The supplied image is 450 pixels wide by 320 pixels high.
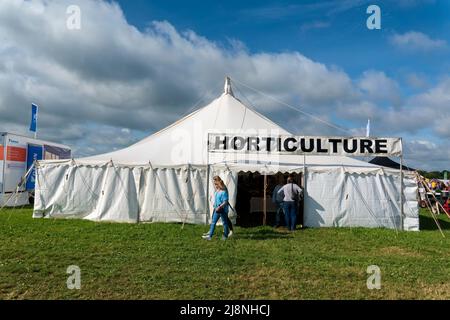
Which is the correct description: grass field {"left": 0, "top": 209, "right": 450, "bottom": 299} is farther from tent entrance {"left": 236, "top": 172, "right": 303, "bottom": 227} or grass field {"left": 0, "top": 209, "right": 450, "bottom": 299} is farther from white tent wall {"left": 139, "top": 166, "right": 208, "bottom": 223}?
tent entrance {"left": 236, "top": 172, "right": 303, "bottom": 227}

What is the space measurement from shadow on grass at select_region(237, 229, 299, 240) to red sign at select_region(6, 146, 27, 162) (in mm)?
9824

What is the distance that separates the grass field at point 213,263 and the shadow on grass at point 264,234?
26mm

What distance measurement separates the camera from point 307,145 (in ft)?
40.0

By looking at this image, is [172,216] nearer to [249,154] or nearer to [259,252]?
[249,154]

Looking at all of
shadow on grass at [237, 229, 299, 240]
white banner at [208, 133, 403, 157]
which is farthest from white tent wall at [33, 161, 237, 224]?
shadow on grass at [237, 229, 299, 240]

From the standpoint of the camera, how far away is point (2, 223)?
10.9 meters

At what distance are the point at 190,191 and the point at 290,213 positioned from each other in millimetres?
3006

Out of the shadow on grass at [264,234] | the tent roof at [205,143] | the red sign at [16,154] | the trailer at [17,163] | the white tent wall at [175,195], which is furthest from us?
the red sign at [16,154]

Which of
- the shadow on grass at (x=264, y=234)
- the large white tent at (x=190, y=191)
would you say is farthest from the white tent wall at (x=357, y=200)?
the shadow on grass at (x=264, y=234)

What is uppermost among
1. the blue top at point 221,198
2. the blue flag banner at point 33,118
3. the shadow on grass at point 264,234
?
the blue flag banner at point 33,118

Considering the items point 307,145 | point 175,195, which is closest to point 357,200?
point 307,145

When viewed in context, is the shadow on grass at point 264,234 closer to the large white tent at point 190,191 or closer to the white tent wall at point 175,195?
the large white tent at point 190,191

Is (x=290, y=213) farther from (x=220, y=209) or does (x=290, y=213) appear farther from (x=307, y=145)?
(x=220, y=209)

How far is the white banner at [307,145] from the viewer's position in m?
12.1
